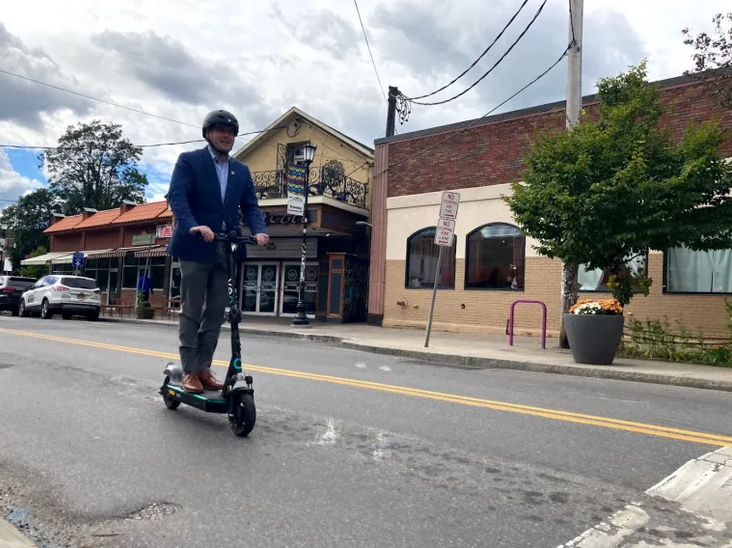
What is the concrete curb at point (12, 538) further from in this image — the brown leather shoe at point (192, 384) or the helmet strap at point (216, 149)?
the helmet strap at point (216, 149)

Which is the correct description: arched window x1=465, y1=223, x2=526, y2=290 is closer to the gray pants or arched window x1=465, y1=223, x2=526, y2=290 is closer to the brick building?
the brick building

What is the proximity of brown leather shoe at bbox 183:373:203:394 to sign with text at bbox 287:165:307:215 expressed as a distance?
42.7ft

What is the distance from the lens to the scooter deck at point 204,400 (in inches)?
177

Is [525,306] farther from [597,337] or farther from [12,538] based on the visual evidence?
[12,538]

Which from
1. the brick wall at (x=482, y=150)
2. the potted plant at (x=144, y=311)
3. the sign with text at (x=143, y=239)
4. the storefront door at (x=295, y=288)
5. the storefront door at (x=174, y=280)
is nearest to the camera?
the brick wall at (x=482, y=150)

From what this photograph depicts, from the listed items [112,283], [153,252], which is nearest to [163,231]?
[153,252]

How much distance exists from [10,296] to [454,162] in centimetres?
1837

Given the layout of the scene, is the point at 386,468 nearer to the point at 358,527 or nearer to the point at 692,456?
the point at 358,527

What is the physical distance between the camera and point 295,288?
74.8 ft

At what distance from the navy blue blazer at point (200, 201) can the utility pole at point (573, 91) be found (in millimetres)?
8291

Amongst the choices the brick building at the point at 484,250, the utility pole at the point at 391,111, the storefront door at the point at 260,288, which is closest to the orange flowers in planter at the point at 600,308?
the brick building at the point at 484,250

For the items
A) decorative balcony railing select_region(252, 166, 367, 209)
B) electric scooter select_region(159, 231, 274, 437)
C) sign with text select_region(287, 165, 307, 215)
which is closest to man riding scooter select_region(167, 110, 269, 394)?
electric scooter select_region(159, 231, 274, 437)

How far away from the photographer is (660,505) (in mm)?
3301

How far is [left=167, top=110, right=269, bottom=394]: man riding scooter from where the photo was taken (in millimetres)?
4602
